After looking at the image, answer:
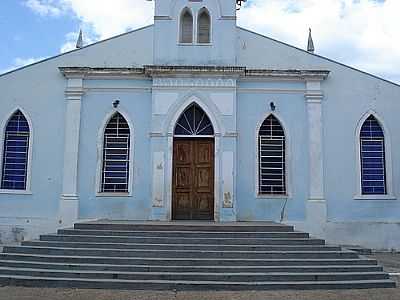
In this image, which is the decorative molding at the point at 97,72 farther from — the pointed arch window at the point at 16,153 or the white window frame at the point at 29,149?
the pointed arch window at the point at 16,153

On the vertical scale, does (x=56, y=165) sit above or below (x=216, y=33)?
below

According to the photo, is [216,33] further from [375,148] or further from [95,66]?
[375,148]

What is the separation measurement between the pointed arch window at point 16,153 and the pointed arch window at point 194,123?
4636 mm

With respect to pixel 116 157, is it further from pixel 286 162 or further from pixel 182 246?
pixel 182 246

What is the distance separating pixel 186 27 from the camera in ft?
50.8

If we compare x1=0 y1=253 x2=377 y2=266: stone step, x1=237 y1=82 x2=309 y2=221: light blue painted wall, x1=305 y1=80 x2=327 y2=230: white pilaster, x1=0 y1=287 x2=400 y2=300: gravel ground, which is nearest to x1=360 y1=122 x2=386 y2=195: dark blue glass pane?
x1=305 y1=80 x2=327 y2=230: white pilaster

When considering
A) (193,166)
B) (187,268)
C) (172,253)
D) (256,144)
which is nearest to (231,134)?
(256,144)

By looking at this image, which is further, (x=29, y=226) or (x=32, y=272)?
(x=29, y=226)

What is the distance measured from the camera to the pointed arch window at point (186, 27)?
603 inches

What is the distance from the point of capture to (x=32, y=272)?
9.36 metres

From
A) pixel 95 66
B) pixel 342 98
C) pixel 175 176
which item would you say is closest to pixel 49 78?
pixel 95 66

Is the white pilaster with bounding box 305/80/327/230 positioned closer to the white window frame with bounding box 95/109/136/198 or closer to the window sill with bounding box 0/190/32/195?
the white window frame with bounding box 95/109/136/198

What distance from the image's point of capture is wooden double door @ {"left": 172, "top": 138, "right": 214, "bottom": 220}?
47.5 feet

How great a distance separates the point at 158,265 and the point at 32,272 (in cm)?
238
